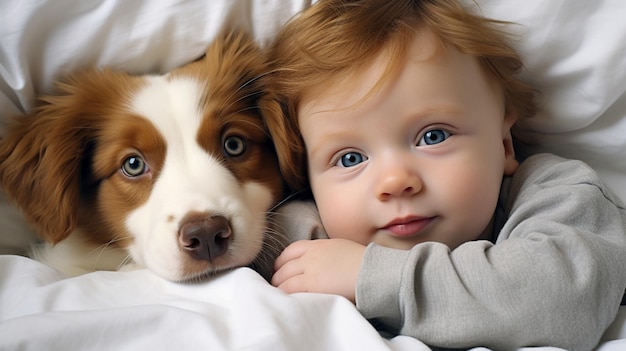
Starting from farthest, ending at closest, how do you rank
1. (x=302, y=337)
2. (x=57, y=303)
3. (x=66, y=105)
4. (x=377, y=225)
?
1. (x=66, y=105)
2. (x=377, y=225)
3. (x=57, y=303)
4. (x=302, y=337)

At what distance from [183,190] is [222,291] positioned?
24cm

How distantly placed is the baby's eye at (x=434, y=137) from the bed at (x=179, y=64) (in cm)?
35

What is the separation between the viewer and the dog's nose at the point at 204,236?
1.29 meters

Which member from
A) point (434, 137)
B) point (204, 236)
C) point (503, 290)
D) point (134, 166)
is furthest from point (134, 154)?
point (503, 290)

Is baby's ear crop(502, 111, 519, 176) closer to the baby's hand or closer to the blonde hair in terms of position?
the blonde hair

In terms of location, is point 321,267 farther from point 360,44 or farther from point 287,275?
point 360,44

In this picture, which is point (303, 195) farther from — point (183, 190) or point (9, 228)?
point (9, 228)

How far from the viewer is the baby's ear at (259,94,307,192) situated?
1521 millimetres

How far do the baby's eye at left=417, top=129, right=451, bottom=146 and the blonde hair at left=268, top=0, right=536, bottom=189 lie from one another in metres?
0.15

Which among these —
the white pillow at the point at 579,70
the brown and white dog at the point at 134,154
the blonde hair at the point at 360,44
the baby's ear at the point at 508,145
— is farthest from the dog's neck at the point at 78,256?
the white pillow at the point at 579,70

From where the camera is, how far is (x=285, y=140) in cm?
151

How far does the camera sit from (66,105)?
1528 mm

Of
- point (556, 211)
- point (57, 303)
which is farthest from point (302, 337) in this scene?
point (556, 211)

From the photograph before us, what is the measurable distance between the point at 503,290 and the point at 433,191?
0.87 ft
